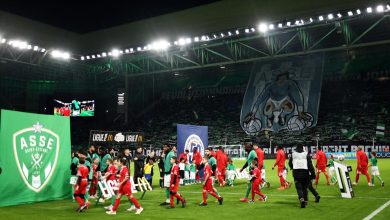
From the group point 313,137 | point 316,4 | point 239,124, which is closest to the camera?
point 316,4

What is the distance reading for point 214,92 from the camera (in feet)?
166

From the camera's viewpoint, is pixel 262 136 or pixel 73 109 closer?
pixel 262 136

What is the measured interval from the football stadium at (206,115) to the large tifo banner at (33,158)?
5 centimetres

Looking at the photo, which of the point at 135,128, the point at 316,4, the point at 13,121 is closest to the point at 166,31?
the point at 316,4

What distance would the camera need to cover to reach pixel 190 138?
70.9 feet

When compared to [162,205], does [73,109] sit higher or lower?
higher

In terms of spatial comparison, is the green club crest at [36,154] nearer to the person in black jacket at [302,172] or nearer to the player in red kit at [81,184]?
the player in red kit at [81,184]

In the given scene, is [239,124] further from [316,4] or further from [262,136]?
[316,4]

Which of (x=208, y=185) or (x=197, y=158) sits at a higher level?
(x=197, y=158)

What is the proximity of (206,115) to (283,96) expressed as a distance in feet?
30.8

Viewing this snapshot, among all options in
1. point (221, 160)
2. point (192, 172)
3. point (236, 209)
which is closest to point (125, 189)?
point (236, 209)

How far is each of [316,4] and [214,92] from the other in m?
23.0

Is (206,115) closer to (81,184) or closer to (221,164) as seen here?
(221,164)

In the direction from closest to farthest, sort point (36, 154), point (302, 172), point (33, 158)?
point (302, 172)
point (33, 158)
point (36, 154)
